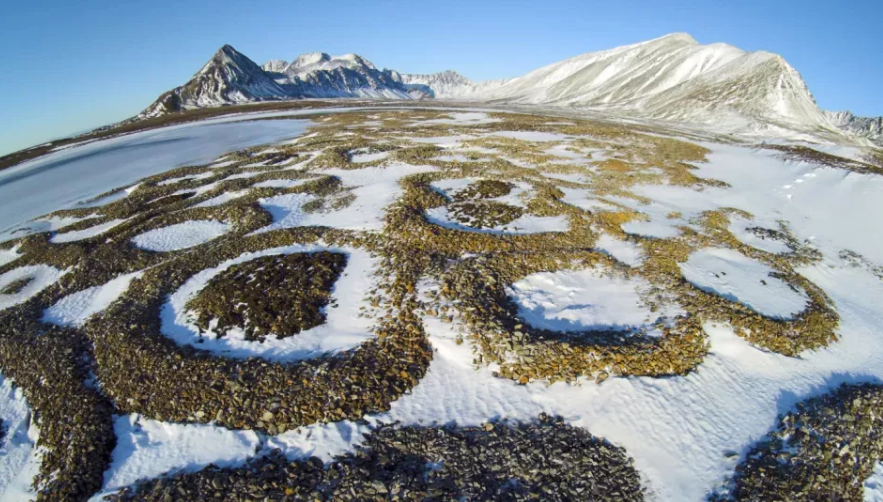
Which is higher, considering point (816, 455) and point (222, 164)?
point (222, 164)

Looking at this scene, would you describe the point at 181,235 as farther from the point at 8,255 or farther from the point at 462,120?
the point at 462,120

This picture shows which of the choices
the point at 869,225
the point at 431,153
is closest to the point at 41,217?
the point at 431,153

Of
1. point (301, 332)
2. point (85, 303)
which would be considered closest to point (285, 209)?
point (85, 303)

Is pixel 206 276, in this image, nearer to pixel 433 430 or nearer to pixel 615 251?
pixel 433 430

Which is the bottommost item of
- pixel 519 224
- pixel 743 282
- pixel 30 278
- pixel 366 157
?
pixel 743 282

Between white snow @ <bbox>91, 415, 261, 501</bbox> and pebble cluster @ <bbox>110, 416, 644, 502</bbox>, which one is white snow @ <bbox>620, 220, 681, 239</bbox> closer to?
pebble cluster @ <bbox>110, 416, 644, 502</bbox>

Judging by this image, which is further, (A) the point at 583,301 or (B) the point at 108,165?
(B) the point at 108,165

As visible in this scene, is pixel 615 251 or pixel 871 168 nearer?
pixel 615 251

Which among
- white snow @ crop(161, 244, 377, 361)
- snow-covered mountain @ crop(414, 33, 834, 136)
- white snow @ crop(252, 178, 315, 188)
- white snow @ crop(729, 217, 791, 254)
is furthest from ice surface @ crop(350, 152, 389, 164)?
snow-covered mountain @ crop(414, 33, 834, 136)
